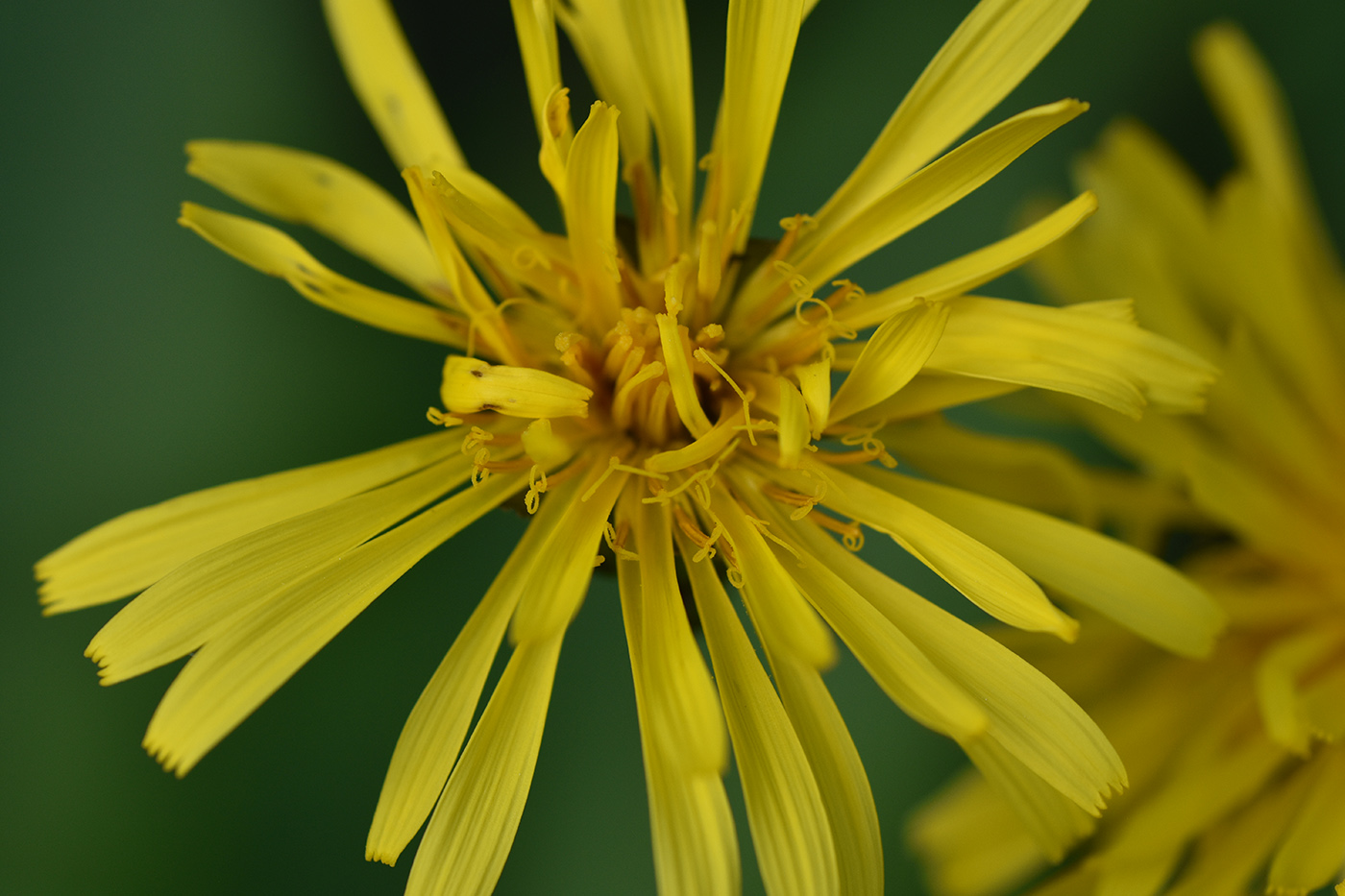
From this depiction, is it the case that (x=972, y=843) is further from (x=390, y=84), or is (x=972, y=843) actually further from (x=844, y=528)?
(x=390, y=84)

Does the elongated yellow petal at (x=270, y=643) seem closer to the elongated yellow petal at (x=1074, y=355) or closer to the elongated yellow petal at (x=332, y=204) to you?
the elongated yellow petal at (x=332, y=204)

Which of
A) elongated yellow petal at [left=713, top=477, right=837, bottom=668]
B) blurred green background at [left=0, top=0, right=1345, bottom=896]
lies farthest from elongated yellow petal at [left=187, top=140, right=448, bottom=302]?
blurred green background at [left=0, top=0, right=1345, bottom=896]

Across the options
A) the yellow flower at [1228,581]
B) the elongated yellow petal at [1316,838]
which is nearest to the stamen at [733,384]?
the yellow flower at [1228,581]

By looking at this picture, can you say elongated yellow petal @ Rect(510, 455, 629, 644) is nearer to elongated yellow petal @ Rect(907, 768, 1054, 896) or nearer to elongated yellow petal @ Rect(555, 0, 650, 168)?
elongated yellow petal @ Rect(555, 0, 650, 168)

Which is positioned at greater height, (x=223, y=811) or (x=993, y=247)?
(x=993, y=247)

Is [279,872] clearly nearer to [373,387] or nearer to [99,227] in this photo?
[373,387]

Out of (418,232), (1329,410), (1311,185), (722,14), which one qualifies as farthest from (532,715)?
(1311,185)
